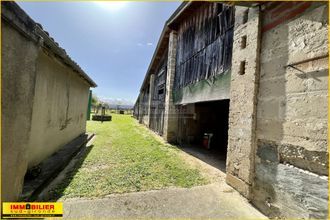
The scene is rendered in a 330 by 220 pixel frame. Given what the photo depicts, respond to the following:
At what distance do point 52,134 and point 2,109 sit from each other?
3585 millimetres

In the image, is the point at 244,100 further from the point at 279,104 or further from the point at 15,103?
the point at 15,103

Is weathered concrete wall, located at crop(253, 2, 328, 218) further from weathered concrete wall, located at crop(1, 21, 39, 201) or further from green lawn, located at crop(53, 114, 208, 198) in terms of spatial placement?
weathered concrete wall, located at crop(1, 21, 39, 201)

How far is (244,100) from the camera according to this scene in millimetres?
3584

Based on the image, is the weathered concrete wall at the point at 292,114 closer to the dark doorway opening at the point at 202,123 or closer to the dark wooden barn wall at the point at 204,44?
the dark wooden barn wall at the point at 204,44

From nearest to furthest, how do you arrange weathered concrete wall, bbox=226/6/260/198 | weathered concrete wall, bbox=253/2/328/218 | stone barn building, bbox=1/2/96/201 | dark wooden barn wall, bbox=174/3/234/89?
stone barn building, bbox=1/2/96/201 → weathered concrete wall, bbox=253/2/328/218 → weathered concrete wall, bbox=226/6/260/198 → dark wooden barn wall, bbox=174/3/234/89

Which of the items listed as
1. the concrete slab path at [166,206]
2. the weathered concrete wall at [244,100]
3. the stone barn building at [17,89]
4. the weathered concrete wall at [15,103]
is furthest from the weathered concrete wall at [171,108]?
the weathered concrete wall at [15,103]

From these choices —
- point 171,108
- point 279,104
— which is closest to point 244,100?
point 279,104

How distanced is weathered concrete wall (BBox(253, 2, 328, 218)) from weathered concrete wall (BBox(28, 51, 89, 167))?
160 inches

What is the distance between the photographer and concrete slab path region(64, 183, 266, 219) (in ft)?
8.90

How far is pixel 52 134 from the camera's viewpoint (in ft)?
17.5

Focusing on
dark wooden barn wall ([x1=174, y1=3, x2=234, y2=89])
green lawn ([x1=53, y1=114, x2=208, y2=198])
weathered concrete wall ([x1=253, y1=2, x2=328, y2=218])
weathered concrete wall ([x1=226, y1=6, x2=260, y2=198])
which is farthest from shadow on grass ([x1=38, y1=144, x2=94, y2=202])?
dark wooden barn wall ([x1=174, y1=3, x2=234, y2=89])

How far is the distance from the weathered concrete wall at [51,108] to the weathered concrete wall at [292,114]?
4.06m

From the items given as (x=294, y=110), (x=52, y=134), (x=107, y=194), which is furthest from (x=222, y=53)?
(x=52, y=134)

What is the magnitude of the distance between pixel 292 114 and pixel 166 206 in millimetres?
2479
